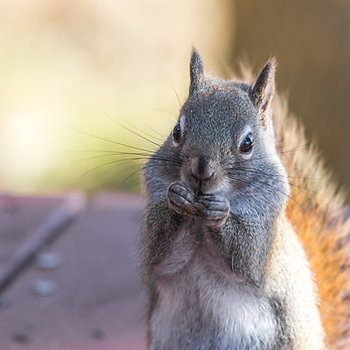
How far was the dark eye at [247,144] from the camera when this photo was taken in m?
1.42

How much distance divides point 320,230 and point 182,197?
74 cm

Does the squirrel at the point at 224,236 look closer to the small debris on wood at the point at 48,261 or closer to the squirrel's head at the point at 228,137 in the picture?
the squirrel's head at the point at 228,137

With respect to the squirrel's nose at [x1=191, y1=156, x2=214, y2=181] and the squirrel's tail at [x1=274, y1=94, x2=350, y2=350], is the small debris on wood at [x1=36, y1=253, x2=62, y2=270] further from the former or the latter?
the squirrel's nose at [x1=191, y1=156, x2=214, y2=181]

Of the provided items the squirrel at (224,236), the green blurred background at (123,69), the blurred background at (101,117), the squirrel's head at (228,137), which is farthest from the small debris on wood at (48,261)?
the green blurred background at (123,69)

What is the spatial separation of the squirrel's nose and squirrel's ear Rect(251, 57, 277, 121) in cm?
35

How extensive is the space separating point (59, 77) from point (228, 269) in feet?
14.1

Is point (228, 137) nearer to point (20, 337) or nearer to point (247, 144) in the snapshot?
point (247, 144)

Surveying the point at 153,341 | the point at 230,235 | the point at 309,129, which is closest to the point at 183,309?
the point at 153,341

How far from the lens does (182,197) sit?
1.33 metres

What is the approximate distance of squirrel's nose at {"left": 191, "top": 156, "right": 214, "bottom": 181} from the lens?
1297mm

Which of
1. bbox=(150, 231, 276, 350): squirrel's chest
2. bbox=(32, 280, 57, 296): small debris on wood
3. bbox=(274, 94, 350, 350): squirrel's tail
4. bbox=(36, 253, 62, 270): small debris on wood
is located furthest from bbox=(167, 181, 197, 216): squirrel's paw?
bbox=(36, 253, 62, 270): small debris on wood

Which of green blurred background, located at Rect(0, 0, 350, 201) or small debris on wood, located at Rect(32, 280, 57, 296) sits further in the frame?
green blurred background, located at Rect(0, 0, 350, 201)

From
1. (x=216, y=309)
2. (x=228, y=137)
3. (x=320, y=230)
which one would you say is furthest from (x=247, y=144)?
(x=320, y=230)

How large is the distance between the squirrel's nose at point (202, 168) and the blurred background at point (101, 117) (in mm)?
479
